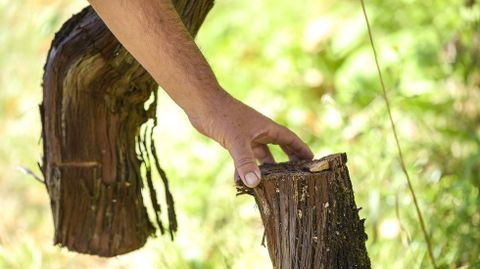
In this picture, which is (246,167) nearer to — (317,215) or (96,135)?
(317,215)

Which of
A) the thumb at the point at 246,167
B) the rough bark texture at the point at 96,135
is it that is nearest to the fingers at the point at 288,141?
the thumb at the point at 246,167

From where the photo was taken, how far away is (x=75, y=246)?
2.42 meters

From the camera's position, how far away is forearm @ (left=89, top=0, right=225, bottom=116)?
1868 millimetres

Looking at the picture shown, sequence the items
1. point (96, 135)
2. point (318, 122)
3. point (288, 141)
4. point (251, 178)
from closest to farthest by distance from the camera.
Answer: point (251, 178), point (288, 141), point (96, 135), point (318, 122)

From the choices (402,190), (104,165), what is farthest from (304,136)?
(104,165)

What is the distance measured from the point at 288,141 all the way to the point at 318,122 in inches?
85.0

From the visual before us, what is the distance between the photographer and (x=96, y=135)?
7.77ft

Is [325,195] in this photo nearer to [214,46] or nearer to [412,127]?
[412,127]

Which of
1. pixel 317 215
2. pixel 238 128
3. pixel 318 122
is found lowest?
pixel 317 215

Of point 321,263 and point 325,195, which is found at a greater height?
point 325,195

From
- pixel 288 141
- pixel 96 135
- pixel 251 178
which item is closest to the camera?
pixel 251 178

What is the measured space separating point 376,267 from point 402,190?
42 cm

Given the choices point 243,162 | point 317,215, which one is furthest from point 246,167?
point 317,215

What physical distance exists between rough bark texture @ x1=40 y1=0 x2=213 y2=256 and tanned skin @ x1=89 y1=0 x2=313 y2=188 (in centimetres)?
33
